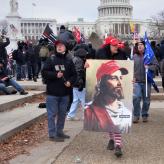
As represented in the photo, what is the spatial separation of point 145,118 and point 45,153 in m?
Result: 3.91

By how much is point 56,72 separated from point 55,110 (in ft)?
2.25

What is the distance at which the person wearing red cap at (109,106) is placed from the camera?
27.6 feet

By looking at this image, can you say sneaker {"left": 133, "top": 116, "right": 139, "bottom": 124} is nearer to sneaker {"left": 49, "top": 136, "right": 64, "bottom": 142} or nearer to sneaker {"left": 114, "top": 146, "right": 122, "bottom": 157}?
sneaker {"left": 49, "top": 136, "right": 64, "bottom": 142}

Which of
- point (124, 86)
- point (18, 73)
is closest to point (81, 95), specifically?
point (124, 86)

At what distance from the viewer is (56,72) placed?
9.30 m

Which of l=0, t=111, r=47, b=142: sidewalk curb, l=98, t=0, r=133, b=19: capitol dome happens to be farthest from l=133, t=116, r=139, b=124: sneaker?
l=98, t=0, r=133, b=19: capitol dome

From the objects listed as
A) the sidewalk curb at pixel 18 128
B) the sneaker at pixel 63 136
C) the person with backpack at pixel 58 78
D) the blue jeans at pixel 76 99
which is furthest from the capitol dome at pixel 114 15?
the person with backpack at pixel 58 78

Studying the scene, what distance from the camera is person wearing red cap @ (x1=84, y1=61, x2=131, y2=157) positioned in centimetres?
841

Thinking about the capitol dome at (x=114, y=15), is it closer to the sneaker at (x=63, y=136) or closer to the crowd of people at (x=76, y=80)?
the crowd of people at (x=76, y=80)

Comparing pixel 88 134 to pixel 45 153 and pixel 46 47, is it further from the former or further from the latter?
pixel 46 47

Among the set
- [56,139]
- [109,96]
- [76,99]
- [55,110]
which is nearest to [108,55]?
[109,96]

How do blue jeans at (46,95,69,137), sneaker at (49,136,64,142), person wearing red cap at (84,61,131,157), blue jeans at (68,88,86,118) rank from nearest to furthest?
person wearing red cap at (84,61,131,157) < blue jeans at (46,95,69,137) < sneaker at (49,136,64,142) < blue jeans at (68,88,86,118)

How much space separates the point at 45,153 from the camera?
28.2ft

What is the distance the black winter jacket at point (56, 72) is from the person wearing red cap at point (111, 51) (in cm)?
77
